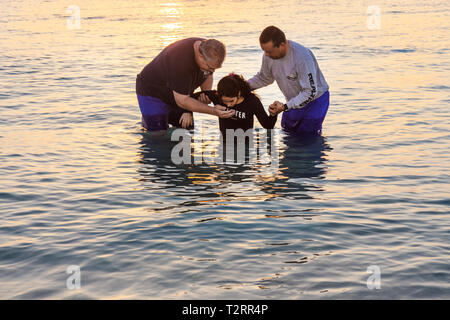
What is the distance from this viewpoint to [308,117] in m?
9.59

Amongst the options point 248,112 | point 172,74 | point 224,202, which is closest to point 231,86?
point 248,112

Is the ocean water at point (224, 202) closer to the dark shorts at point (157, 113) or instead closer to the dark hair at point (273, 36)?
the dark shorts at point (157, 113)

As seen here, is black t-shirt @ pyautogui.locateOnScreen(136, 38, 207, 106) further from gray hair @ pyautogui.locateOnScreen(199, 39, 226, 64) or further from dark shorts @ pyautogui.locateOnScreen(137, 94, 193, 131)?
gray hair @ pyautogui.locateOnScreen(199, 39, 226, 64)

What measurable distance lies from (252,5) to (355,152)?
38816 millimetres

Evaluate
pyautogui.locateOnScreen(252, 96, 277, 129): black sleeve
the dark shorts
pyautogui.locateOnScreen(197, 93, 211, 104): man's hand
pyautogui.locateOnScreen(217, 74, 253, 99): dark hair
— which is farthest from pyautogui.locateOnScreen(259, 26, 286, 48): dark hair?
the dark shorts

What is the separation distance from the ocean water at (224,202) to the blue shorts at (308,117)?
0.79 ft

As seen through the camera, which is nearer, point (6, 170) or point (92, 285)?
point (92, 285)

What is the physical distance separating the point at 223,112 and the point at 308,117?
1.61m

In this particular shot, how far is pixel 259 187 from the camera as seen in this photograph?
7574 mm

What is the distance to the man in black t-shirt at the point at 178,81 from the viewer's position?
824 centimetres

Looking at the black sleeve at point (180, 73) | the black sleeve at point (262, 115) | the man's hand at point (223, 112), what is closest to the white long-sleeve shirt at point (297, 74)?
the black sleeve at point (262, 115)
